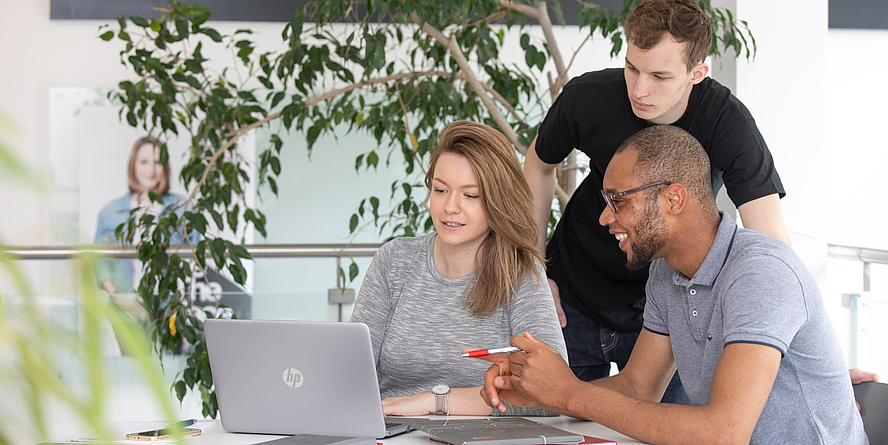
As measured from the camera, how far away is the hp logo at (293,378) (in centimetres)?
130

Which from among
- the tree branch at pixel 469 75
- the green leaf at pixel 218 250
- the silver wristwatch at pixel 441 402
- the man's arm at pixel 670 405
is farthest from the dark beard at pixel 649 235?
the green leaf at pixel 218 250

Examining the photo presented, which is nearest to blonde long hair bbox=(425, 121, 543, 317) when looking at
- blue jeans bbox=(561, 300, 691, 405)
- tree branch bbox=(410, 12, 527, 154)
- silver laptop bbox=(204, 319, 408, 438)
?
blue jeans bbox=(561, 300, 691, 405)

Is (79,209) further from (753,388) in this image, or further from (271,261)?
(753,388)

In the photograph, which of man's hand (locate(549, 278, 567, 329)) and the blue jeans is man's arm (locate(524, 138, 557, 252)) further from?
the blue jeans

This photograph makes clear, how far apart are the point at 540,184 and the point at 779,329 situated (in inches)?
40.2

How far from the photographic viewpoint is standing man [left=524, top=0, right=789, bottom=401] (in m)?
1.70

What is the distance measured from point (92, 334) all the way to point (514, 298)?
1618 millimetres

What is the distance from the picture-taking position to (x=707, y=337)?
1.41 m

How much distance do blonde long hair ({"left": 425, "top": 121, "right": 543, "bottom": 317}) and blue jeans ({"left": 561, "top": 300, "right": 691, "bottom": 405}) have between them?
33 cm

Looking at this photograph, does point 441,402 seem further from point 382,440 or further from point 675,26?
point 675,26

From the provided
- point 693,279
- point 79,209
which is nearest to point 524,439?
point 693,279

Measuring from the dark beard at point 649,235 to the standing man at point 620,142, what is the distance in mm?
432

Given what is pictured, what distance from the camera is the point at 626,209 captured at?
4.65 ft

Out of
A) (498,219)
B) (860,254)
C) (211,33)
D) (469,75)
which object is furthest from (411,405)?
(860,254)
